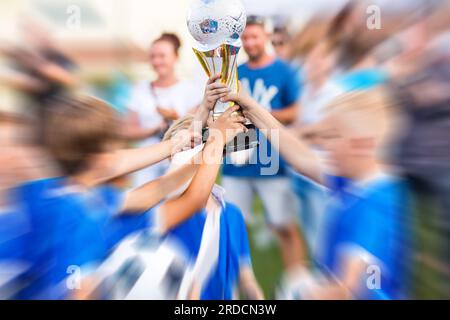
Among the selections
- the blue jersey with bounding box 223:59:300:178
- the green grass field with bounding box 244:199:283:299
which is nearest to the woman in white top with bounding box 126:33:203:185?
the blue jersey with bounding box 223:59:300:178

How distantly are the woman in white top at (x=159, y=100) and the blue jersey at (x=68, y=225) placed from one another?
0.19 metres

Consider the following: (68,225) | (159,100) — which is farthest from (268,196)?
(68,225)

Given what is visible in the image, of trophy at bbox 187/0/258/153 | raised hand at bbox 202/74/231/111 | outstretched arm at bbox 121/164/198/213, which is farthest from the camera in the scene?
outstretched arm at bbox 121/164/198/213

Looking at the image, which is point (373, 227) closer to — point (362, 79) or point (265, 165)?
point (265, 165)

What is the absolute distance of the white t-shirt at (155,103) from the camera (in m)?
2.46

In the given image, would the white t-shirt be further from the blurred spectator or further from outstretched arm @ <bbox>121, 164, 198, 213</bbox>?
the blurred spectator

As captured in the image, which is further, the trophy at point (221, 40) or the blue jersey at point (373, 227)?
the blue jersey at point (373, 227)

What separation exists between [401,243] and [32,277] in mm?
1636

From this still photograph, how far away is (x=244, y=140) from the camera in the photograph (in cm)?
245

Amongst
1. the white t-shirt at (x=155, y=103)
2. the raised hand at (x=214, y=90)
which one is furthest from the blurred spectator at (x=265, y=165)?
the white t-shirt at (x=155, y=103)

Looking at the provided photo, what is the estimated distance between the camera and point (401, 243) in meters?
2.41

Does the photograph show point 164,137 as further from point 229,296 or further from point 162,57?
point 229,296

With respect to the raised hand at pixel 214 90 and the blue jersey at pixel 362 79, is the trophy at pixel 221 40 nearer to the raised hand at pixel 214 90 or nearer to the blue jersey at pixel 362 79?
the raised hand at pixel 214 90

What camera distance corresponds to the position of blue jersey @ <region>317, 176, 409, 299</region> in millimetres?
2408
